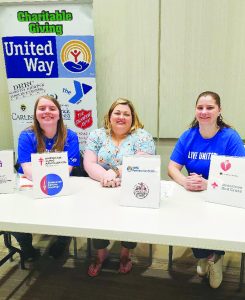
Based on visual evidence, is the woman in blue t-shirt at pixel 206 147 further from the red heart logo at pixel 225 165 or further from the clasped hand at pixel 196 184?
the red heart logo at pixel 225 165

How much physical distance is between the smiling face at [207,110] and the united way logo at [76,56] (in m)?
1.42

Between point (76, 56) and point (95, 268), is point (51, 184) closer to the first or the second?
point (95, 268)

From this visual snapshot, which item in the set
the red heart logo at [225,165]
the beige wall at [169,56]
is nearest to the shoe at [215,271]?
the red heart logo at [225,165]

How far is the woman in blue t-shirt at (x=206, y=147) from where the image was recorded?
68.1 inches

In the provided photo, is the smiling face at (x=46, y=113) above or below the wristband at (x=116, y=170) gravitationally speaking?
above

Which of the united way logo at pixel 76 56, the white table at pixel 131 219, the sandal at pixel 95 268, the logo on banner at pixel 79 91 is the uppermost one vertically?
the united way logo at pixel 76 56

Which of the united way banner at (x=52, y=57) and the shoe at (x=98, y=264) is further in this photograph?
the united way banner at (x=52, y=57)

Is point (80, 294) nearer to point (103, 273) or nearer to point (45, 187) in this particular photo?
point (103, 273)

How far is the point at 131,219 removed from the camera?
124 centimetres

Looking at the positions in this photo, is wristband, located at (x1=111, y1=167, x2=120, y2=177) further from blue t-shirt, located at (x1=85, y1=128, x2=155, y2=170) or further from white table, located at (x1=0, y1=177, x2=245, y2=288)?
white table, located at (x1=0, y1=177, x2=245, y2=288)

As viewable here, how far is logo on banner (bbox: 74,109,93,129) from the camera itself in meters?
2.93

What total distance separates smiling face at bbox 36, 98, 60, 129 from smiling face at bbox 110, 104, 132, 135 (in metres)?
0.37

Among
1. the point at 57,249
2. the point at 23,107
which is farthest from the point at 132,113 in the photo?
the point at 23,107

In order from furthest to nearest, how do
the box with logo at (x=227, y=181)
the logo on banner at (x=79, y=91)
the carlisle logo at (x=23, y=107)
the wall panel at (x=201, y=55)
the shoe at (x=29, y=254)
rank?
the carlisle logo at (x=23, y=107) → the logo on banner at (x=79, y=91) → the wall panel at (x=201, y=55) → the shoe at (x=29, y=254) → the box with logo at (x=227, y=181)
